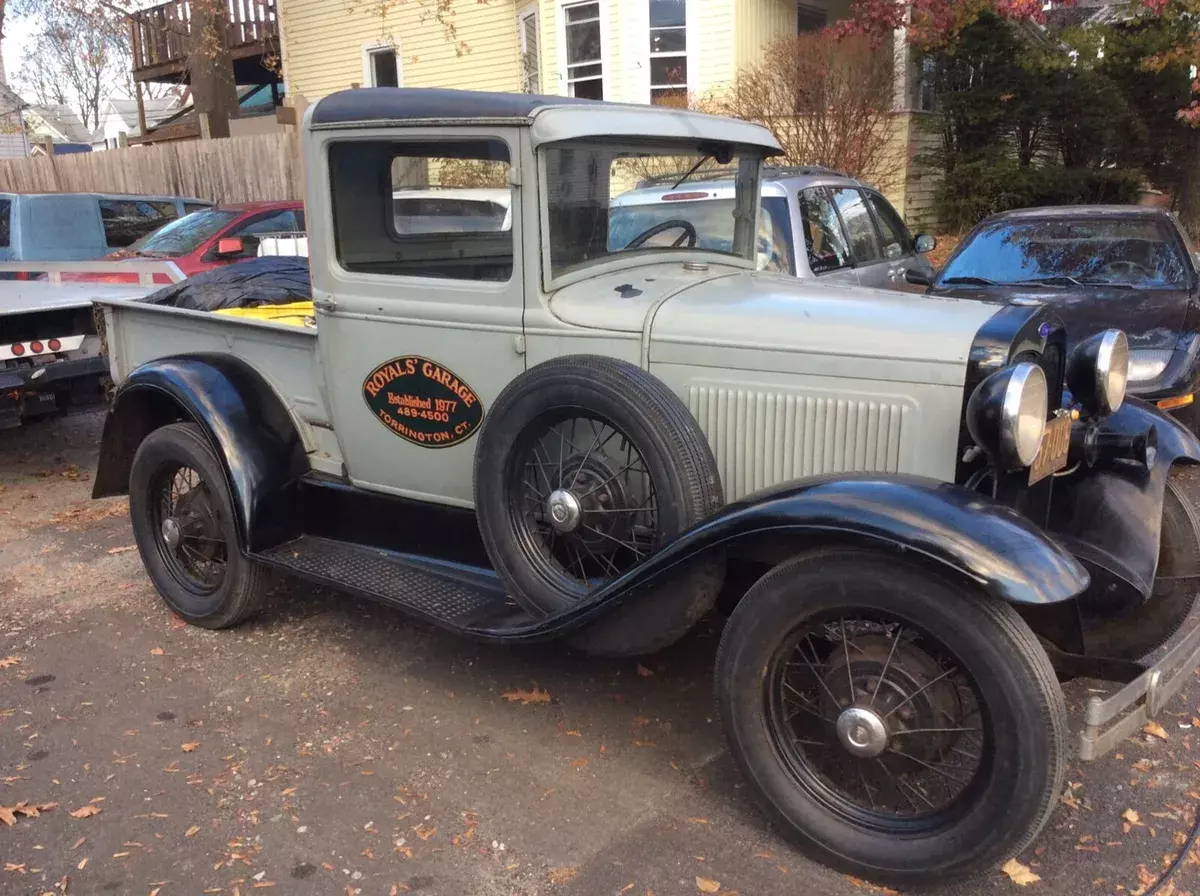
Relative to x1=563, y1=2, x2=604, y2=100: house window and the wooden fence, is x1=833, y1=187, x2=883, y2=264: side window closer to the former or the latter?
x1=563, y1=2, x2=604, y2=100: house window

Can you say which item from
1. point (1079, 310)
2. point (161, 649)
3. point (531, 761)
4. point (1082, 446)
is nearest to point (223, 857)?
point (531, 761)

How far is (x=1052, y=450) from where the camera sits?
9.41 ft

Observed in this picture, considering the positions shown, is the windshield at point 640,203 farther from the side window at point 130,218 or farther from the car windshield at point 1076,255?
the side window at point 130,218

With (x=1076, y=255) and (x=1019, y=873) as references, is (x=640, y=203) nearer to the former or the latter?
(x=1019, y=873)

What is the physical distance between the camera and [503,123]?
325 cm

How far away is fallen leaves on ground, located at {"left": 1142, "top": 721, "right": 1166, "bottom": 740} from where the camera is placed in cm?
340

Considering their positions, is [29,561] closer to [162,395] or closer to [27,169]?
[162,395]

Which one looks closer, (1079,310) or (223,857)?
(223,857)

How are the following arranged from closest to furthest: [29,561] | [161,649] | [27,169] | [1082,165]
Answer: [161,649] → [29,561] → [1082,165] → [27,169]

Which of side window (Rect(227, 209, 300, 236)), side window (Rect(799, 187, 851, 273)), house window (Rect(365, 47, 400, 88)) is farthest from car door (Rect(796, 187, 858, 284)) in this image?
house window (Rect(365, 47, 400, 88))

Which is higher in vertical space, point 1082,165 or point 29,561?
point 1082,165

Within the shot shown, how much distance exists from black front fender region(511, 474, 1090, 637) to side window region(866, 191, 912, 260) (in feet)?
18.5

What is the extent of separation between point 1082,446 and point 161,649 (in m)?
3.62

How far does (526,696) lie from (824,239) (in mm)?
4308
